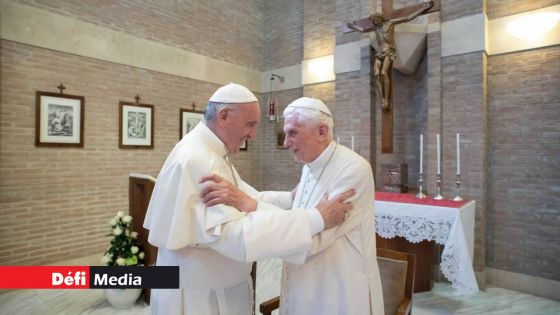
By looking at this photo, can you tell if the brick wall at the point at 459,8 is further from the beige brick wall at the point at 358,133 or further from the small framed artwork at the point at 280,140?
the small framed artwork at the point at 280,140

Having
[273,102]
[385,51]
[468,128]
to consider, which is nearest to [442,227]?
[468,128]

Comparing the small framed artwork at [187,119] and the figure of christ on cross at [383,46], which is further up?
the figure of christ on cross at [383,46]

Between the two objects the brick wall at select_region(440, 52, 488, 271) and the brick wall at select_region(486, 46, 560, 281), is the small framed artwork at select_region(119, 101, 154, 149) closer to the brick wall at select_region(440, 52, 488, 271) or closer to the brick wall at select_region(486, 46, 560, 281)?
the brick wall at select_region(440, 52, 488, 271)

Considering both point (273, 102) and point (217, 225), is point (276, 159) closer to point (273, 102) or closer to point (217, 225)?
point (273, 102)

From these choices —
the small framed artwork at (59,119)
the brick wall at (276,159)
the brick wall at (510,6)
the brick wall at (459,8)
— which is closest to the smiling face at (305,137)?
the brick wall at (459,8)

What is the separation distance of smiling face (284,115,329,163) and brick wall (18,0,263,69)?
16.6ft

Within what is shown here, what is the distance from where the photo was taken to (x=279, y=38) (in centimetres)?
805

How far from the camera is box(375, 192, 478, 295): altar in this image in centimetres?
341

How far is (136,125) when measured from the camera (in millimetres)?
5945

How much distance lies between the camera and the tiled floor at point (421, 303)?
153 inches

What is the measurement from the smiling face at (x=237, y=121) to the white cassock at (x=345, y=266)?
49 centimetres

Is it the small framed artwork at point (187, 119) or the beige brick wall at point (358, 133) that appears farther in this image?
the small framed artwork at point (187, 119)

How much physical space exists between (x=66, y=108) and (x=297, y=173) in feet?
14.7

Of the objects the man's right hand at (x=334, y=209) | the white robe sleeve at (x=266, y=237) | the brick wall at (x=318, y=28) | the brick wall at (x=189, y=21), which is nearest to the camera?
the white robe sleeve at (x=266, y=237)
